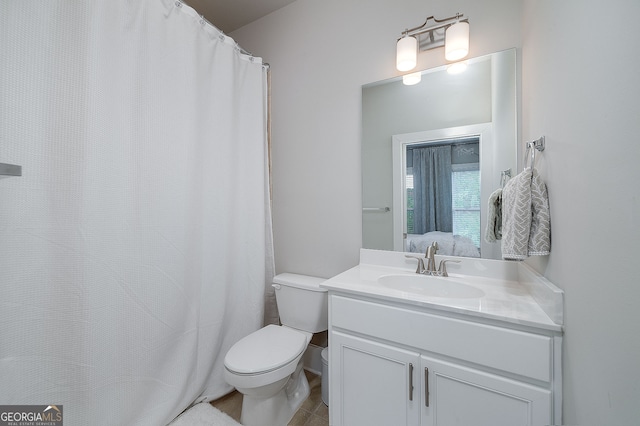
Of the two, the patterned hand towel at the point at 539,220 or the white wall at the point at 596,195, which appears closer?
the white wall at the point at 596,195

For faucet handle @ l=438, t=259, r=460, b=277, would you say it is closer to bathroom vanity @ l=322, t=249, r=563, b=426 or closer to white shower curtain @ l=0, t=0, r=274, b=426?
bathroom vanity @ l=322, t=249, r=563, b=426

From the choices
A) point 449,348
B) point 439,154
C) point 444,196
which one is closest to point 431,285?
point 449,348

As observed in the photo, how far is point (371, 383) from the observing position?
3.68 feet

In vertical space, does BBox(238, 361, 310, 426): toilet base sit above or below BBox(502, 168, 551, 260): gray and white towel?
below

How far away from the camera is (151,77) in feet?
4.13

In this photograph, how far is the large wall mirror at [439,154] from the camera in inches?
50.8

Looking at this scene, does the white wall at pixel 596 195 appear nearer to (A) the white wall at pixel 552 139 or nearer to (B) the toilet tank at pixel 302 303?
(A) the white wall at pixel 552 139

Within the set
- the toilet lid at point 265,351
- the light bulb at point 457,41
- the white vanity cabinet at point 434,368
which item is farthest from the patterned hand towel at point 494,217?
the toilet lid at point 265,351

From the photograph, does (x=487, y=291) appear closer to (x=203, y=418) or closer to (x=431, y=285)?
(x=431, y=285)

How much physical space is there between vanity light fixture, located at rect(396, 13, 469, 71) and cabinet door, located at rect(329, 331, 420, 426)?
4.89 ft

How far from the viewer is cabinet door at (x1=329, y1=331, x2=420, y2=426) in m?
1.03

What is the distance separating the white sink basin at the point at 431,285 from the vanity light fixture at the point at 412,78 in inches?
44.2

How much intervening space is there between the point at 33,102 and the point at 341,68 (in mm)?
1554

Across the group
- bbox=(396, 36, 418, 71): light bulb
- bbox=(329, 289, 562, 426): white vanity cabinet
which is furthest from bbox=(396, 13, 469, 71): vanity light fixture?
bbox=(329, 289, 562, 426): white vanity cabinet
